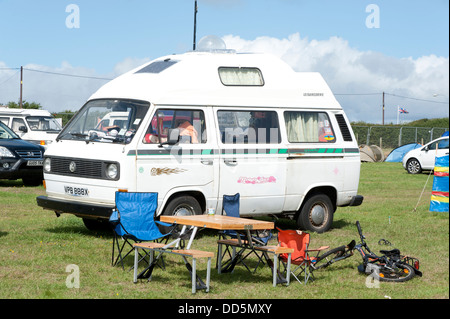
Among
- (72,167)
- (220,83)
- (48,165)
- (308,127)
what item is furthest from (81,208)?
(308,127)

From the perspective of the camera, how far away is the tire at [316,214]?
12.0 meters

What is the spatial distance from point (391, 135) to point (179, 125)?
115 ft

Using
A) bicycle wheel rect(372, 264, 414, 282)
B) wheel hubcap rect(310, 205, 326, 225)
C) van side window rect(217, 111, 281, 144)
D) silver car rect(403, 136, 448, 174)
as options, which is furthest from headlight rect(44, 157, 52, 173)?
silver car rect(403, 136, 448, 174)

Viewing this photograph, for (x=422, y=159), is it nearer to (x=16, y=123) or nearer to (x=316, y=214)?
(x=16, y=123)

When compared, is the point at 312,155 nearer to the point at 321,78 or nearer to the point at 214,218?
the point at 321,78

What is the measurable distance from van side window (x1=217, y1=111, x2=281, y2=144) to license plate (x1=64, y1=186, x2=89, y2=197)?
7.37 ft

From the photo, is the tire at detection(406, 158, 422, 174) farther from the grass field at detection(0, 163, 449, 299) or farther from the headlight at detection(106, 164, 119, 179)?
the headlight at detection(106, 164, 119, 179)

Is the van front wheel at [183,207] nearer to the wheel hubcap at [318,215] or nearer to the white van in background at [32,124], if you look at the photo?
the wheel hubcap at [318,215]

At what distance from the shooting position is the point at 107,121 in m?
10.8

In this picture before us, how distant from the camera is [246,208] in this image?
11289 mm

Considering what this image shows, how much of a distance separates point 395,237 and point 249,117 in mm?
3034

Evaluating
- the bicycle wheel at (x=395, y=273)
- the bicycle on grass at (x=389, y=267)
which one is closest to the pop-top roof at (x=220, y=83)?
the bicycle on grass at (x=389, y=267)
